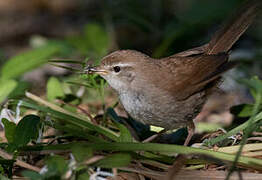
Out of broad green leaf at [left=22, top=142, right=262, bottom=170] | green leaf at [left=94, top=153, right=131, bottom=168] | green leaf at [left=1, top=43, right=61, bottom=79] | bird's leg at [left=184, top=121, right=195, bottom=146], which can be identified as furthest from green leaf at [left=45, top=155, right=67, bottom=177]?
green leaf at [left=1, top=43, right=61, bottom=79]

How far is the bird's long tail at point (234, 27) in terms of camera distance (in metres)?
4.12

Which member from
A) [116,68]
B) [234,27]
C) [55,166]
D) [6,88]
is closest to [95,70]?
[116,68]

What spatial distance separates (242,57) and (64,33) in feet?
11.1

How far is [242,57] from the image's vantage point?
6.69 m

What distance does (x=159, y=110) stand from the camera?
3762 mm

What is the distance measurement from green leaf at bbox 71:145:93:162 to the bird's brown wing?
4.43 ft

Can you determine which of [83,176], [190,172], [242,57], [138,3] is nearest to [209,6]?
[242,57]

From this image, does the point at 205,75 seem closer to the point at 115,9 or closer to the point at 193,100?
the point at 193,100

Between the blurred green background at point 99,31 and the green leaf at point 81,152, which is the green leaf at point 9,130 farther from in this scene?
the blurred green background at point 99,31

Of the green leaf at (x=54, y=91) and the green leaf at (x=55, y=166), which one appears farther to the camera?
the green leaf at (x=54, y=91)

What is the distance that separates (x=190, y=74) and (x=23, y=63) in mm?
2209

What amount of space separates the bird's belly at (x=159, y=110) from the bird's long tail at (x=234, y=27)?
668mm

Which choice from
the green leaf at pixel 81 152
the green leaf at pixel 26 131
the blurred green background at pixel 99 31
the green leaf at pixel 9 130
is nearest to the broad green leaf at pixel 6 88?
the blurred green background at pixel 99 31

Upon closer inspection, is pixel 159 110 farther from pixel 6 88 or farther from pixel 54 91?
pixel 6 88
